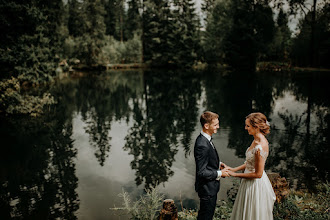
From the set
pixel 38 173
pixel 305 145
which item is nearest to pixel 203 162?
pixel 38 173

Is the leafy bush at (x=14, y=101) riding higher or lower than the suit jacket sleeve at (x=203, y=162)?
lower

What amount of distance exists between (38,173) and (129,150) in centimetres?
378

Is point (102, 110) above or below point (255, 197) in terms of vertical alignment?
below

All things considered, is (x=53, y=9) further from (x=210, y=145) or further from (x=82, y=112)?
(x=210, y=145)

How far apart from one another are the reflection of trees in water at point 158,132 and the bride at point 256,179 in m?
3.16

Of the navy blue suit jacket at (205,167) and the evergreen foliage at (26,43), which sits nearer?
the navy blue suit jacket at (205,167)

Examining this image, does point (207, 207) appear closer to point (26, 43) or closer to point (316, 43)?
point (26, 43)

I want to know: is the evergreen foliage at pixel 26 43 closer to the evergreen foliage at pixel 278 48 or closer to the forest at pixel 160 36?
the forest at pixel 160 36

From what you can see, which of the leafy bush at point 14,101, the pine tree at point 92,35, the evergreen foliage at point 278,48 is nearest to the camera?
the leafy bush at point 14,101

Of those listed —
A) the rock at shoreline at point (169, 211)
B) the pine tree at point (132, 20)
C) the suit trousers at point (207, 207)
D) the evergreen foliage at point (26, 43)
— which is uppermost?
A: the pine tree at point (132, 20)

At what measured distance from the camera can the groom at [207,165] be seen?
3818mm

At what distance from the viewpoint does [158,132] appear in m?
14.3

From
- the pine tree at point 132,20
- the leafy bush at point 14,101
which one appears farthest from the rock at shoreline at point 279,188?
the pine tree at point 132,20

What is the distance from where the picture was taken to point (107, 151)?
12070mm
